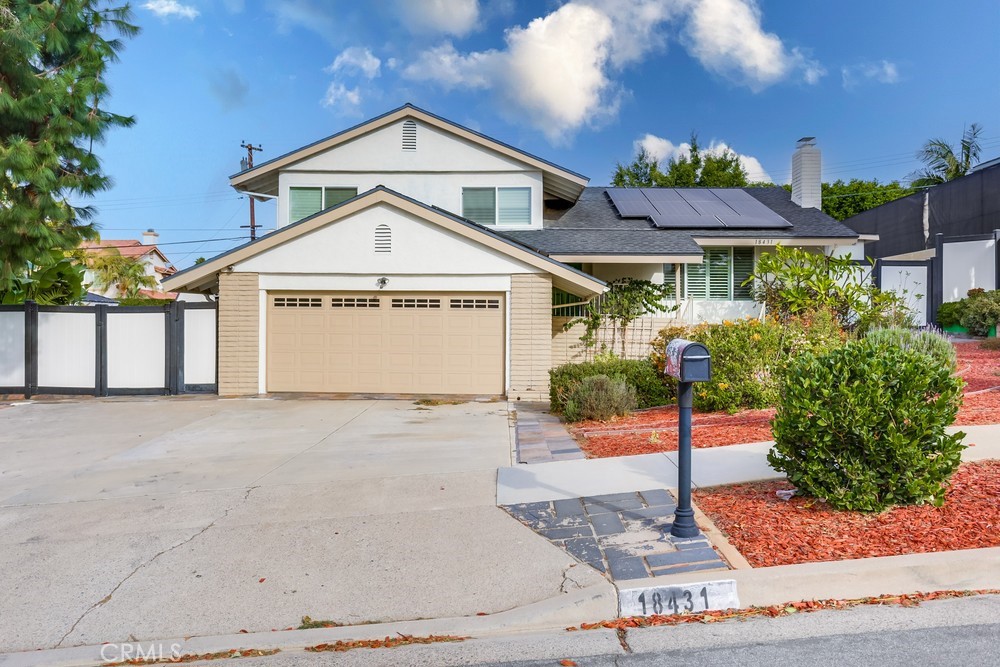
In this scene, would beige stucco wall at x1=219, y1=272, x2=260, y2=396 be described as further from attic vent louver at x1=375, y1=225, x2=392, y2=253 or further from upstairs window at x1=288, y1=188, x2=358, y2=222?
upstairs window at x1=288, y1=188, x2=358, y2=222

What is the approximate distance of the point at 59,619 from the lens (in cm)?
423

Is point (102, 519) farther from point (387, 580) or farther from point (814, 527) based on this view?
point (814, 527)

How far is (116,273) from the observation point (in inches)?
1766

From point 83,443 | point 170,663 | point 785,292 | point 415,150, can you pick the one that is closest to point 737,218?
point 785,292

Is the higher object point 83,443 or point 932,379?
point 932,379

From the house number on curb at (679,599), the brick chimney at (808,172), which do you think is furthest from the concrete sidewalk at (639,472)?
the brick chimney at (808,172)

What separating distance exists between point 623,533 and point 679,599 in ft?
3.18

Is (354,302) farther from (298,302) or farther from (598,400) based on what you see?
(598,400)

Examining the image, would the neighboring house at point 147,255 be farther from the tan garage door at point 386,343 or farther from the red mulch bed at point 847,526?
the red mulch bed at point 847,526

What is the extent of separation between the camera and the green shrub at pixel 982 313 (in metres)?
18.9

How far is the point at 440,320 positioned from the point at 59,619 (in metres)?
10.4

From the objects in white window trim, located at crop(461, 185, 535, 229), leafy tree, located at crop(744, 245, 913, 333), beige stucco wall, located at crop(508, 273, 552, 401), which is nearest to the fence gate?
beige stucco wall, located at crop(508, 273, 552, 401)

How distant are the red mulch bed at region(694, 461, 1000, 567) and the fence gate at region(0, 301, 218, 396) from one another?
12.4 metres

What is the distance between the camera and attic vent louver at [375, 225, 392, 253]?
46.2 ft
